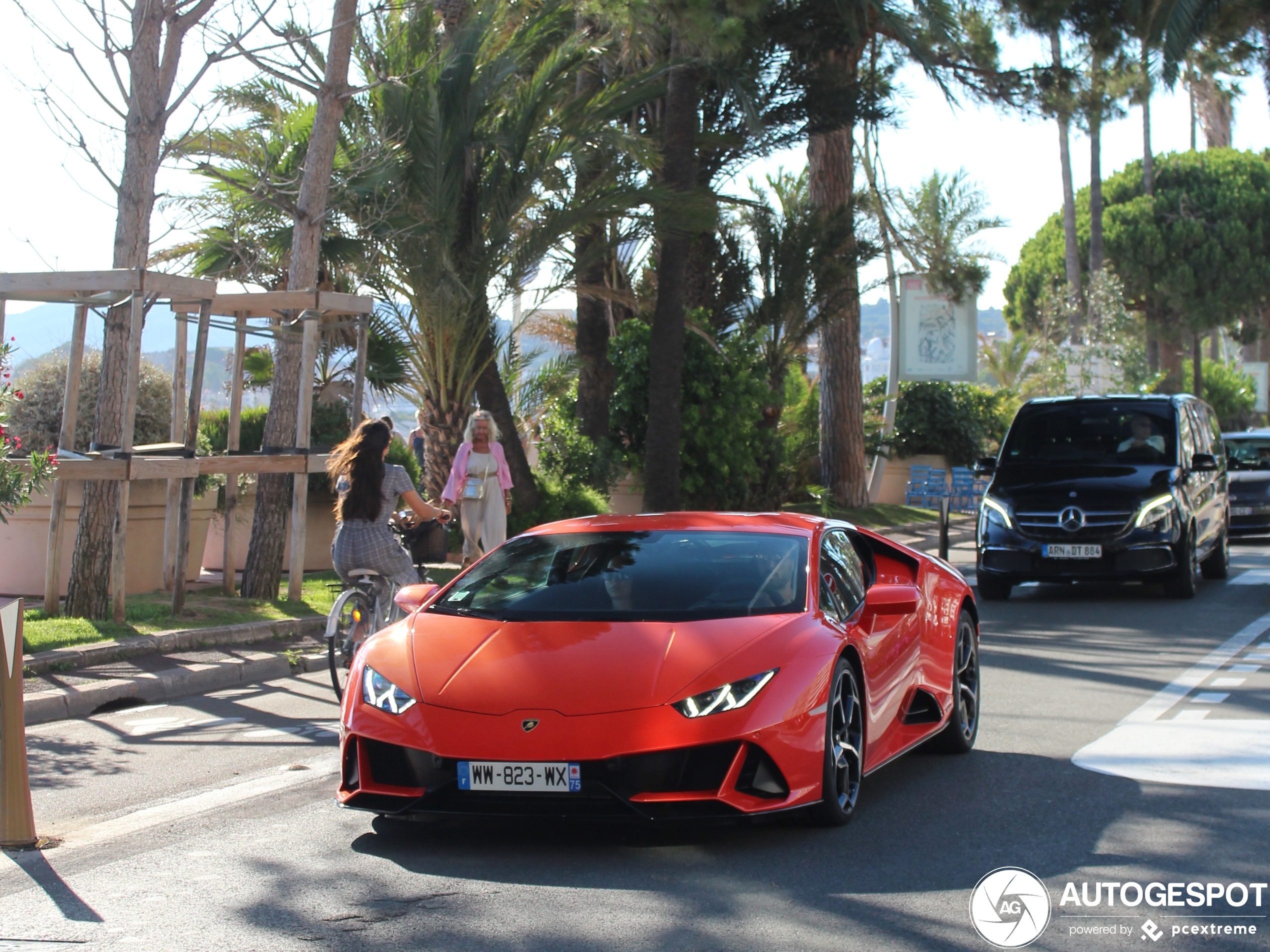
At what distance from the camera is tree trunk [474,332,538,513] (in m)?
19.0

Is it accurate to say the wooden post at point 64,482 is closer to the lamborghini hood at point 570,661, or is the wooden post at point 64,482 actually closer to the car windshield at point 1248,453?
the lamborghini hood at point 570,661

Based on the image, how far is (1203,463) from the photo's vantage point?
14844mm

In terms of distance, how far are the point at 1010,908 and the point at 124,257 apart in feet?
30.8

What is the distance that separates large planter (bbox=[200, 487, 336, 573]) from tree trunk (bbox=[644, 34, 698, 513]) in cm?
397

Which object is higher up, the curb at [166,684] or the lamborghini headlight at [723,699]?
the lamborghini headlight at [723,699]

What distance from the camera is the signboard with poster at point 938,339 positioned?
29031mm

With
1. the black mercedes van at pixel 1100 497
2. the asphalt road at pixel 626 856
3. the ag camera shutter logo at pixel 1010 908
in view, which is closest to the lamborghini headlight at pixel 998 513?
the black mercedes van at pixel 1100 497

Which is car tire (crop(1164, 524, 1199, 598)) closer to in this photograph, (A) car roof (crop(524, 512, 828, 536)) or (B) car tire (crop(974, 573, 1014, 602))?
(B) car tire (crop(974, 573, 1014, 602))

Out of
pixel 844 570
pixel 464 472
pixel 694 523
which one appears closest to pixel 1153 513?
pixel 464 472

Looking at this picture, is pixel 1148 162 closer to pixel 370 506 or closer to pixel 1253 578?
pixel 1253 578

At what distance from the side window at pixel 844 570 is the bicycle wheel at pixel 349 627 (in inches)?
136

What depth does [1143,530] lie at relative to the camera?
45.4 feet

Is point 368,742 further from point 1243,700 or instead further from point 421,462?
point 421,462

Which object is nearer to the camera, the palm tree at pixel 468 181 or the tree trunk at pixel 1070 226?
the palm tree at pixel 468 181
